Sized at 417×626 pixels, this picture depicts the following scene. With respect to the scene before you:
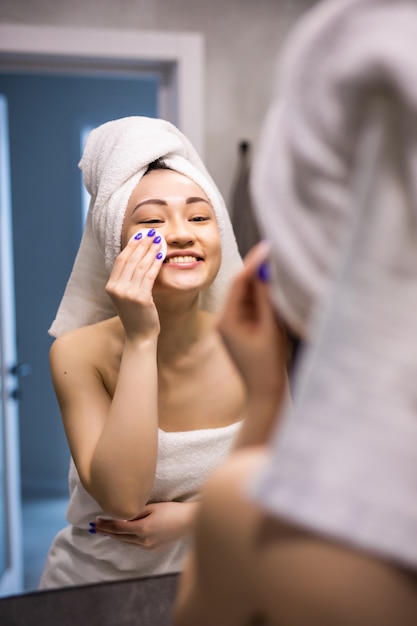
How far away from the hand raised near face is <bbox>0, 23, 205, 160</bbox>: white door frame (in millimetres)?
251

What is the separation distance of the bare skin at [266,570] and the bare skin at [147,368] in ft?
0.80

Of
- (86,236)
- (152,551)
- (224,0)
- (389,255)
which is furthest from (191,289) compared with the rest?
(224,0)

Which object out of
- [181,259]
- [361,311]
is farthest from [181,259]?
[361,311]

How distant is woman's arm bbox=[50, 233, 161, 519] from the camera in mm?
577

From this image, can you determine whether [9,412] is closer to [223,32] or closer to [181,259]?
[181,259]

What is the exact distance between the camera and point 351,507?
0.23 m

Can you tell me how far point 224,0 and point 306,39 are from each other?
77 cm

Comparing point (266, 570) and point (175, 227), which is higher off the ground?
point (175, 227)

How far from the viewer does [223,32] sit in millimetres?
911

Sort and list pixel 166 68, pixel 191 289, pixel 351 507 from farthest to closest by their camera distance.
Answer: pixel 166 68 → pixel 191 289 → pixel 351 507

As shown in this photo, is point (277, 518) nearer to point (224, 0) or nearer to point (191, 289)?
point (191, 289)

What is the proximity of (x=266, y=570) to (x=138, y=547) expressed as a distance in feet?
1.52

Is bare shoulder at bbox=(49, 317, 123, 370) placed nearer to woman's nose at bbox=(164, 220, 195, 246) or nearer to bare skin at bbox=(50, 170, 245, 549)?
bare skin at bbox=(50, 170, 245, 549)

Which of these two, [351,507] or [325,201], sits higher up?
[325,201]
